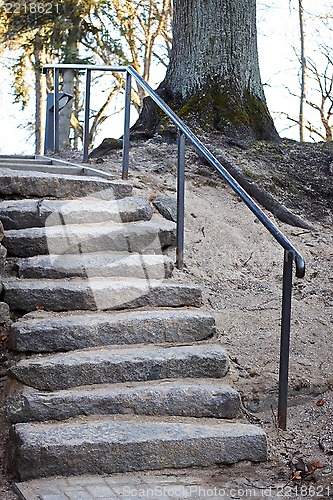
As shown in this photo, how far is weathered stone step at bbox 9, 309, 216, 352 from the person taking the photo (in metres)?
3.78

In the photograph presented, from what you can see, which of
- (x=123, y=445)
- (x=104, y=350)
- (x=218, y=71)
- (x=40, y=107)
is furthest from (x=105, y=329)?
(x=40, y=107)

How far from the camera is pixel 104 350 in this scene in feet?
12.6

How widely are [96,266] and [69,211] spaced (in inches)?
23.1

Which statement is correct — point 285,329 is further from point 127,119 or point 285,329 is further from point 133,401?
point 127,119

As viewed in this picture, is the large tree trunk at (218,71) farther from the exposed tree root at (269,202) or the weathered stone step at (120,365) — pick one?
the weathered stone step at (120,365)

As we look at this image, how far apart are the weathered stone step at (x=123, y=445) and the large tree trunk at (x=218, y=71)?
4.28 metres

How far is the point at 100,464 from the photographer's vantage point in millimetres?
3281

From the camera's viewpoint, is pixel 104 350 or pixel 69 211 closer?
pixel 104 350

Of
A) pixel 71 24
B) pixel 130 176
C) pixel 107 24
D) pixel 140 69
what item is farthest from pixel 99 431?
pixel 140 69

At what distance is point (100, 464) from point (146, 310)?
116 centimetres

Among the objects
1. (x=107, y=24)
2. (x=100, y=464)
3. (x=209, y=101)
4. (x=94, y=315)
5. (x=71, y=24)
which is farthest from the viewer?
(x=107, y=24)

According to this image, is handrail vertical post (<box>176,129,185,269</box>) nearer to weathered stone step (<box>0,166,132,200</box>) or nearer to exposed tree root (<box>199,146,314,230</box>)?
weathered stone step (<box>0,166,132,200</box>)

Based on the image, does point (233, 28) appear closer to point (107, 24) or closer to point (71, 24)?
point (71, 24)

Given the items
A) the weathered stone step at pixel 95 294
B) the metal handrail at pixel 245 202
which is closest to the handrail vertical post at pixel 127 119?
the metal handrail at pixel 245 202
